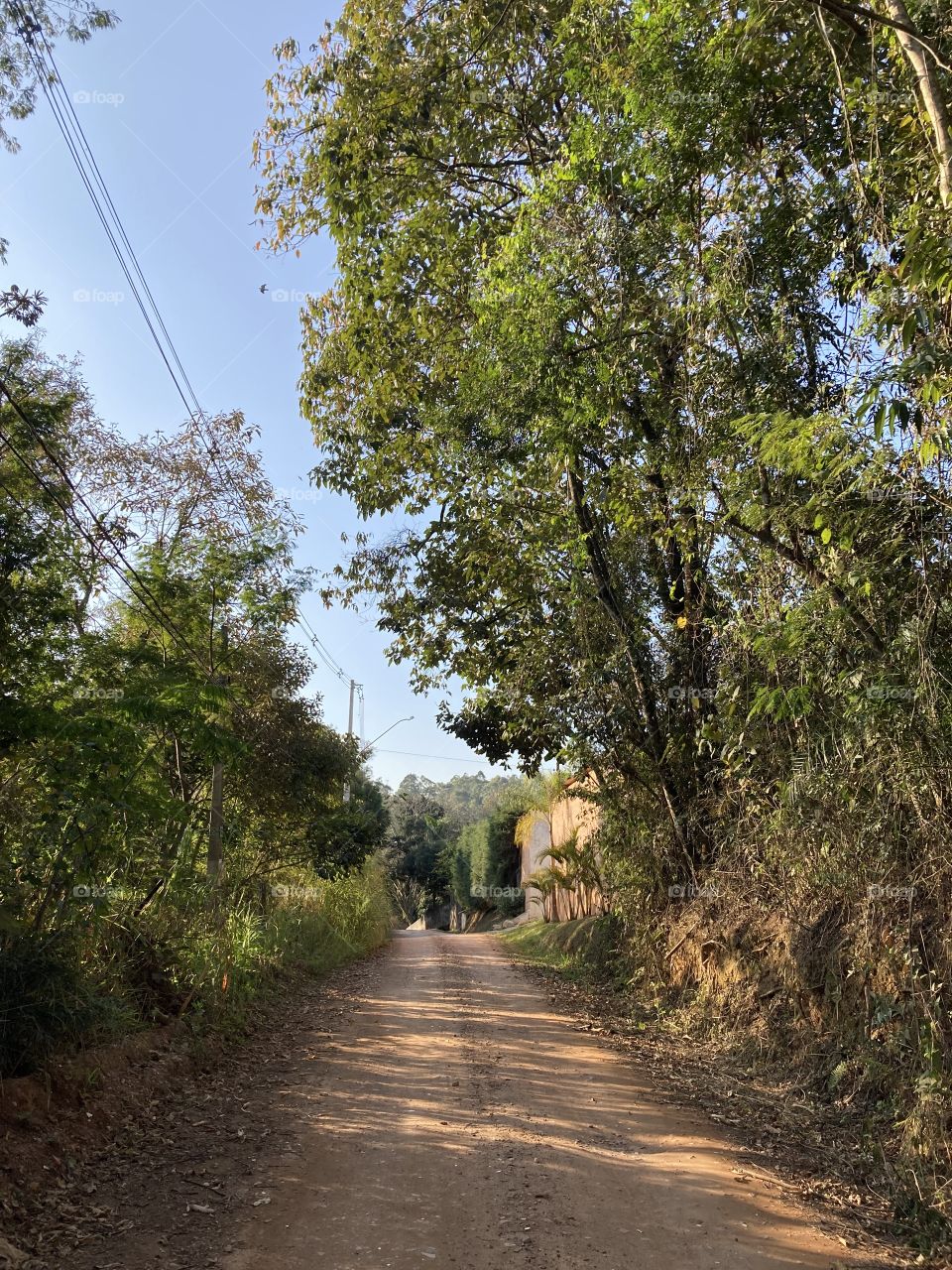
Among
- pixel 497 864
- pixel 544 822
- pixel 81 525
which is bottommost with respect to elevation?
pixel 497 864

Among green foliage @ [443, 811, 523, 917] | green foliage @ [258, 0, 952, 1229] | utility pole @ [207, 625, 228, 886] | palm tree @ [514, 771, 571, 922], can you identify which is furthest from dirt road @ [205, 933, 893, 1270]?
green foliage @ [443, 811, 523, 917]

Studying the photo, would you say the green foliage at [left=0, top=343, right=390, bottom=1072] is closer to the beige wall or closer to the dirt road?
the dirt road

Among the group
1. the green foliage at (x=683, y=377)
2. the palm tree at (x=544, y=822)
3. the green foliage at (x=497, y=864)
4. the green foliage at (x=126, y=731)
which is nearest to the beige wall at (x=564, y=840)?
the palm tree at (x=544, y=822)

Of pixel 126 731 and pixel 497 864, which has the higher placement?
pixel 126 731

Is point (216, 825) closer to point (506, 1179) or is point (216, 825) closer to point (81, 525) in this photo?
point (81, 525)

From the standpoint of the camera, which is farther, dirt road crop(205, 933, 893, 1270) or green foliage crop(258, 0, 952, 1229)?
green foliage crop(258, 0, 952, 1229)

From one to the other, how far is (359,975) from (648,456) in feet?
35.7

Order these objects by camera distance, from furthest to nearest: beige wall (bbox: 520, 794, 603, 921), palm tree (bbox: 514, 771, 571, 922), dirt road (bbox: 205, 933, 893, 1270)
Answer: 1. palm tree (bbox: 514, 771, 571, 922)
2. beige wall (bbox: 520, 794, 603, 921)
3. dirt road (bbox: 205, 933, 893, 1270)

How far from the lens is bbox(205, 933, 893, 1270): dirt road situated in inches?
158

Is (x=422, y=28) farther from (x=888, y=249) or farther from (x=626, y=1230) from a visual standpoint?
(x=626, y=1230)

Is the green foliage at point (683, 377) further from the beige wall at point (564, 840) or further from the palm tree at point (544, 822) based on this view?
the palm tree at point (544, 822)

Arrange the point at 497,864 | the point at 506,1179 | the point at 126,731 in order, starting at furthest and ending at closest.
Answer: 1. the point at 497,864
2. the point at 126,731
3. the point at 506,1179

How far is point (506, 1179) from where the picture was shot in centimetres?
486

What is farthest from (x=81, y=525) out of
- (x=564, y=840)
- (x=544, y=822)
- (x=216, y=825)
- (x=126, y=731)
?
(x=544, y=822)
